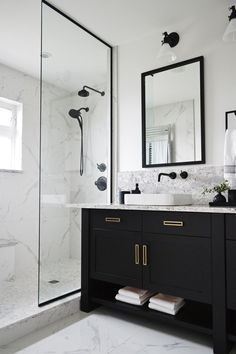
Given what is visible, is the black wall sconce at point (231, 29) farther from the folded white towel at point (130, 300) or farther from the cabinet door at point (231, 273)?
the folded white towel at point (130, 300)

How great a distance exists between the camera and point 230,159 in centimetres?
208

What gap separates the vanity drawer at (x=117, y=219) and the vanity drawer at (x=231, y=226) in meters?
0.60

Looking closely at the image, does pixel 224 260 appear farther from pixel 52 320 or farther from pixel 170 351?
pixel 52 320

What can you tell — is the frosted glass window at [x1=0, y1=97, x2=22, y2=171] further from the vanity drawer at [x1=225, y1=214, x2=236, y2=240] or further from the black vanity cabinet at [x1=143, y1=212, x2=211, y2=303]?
the vanity drawer at [x1=225, y1=214, x2=236, y2=240]

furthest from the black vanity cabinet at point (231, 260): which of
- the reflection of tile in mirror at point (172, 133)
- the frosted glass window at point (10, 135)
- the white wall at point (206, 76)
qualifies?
the frosted glass window at point (10, 135)

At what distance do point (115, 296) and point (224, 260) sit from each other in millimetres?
1020

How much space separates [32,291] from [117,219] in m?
1.10

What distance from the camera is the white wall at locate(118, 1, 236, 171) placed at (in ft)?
7.64

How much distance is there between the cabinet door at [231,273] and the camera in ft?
5.49

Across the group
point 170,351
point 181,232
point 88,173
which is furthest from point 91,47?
point 170,351

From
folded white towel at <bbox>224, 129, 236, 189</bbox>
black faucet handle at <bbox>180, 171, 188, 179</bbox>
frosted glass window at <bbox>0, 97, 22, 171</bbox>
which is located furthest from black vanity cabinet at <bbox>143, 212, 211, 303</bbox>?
frosted glass window at <bbox>0, 97, 22, 171</bbox>

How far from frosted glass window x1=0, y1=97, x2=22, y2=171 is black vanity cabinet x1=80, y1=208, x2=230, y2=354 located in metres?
1.36

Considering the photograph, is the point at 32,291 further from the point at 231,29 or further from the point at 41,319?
the point at 231,29

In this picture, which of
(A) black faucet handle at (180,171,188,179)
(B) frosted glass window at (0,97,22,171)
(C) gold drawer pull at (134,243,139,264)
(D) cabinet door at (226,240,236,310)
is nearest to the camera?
(D) cabinet door at (226,240,236,310)
